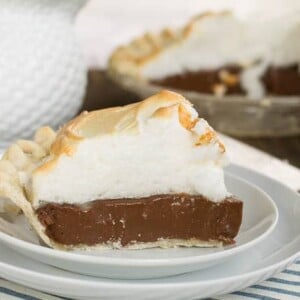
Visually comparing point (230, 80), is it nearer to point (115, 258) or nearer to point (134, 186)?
point (134, 186)

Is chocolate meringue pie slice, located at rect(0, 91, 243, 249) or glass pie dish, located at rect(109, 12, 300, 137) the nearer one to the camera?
chocolate meringue pie slice, located at rect(0, 91, 243, 249)

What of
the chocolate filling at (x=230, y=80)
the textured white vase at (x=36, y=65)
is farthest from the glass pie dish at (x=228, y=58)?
the textured white vase at (x=36, y=65)

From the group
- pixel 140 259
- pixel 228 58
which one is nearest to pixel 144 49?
pixel 228 58

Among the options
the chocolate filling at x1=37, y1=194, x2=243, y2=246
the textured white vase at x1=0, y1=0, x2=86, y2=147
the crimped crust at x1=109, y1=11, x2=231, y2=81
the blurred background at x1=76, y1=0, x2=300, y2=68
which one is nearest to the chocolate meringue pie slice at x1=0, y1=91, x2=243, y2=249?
the chocolate filling at x1=37, y1=194, x2=243, y2=246

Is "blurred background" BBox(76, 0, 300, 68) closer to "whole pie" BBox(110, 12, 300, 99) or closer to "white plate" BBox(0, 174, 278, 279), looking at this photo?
"whole pie" BBox(110, 12, 300, 99)

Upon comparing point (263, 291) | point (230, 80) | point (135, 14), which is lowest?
point (135, 14)

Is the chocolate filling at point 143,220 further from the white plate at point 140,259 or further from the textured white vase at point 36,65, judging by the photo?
the textured white vase at point 36,65

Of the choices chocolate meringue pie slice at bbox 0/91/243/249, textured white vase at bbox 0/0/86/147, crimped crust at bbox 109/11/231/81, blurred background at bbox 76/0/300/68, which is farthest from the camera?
blurred background at bbox 76/0/300/68
